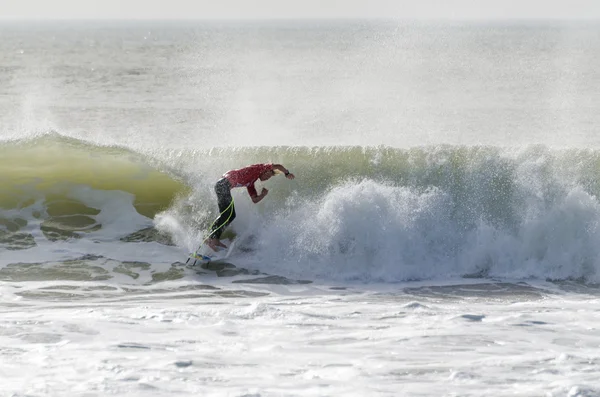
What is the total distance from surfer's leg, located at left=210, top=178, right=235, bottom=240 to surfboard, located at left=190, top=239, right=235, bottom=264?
0.89 feet

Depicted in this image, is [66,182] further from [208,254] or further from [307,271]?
[307,271]

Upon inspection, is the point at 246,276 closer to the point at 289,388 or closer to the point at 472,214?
the point at 472,214

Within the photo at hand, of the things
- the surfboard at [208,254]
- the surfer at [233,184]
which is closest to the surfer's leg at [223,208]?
the surfer at [233,184]

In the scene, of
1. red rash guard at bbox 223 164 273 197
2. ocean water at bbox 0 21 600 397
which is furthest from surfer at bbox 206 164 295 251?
ocean water at bbox 0 21 600 397

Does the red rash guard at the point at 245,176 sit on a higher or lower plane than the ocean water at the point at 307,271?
higher

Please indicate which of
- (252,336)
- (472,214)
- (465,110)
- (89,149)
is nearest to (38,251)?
(89,149)

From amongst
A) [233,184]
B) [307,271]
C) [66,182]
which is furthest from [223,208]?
[66,182]

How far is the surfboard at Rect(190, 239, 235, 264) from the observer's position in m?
11.1

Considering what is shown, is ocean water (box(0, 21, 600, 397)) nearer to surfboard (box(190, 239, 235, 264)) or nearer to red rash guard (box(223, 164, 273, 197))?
surfboard (box(190, 239, 235, 264))

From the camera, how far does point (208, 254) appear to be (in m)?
11.2

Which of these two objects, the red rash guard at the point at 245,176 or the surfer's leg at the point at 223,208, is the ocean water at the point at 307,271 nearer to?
the surfer's leg at the point at 223,208

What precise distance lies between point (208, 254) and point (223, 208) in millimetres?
742

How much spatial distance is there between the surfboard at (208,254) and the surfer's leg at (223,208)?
0.89ft

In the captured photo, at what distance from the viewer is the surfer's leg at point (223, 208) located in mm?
10852
